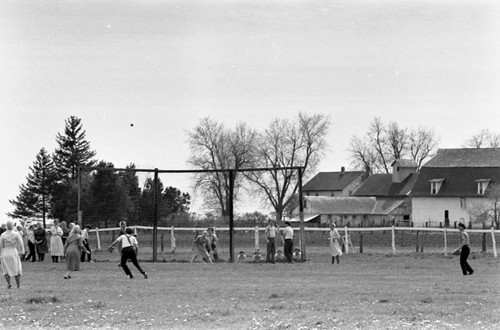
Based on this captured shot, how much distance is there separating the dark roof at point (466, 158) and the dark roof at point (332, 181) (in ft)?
138

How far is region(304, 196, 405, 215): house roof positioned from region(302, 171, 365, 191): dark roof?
23922 mm

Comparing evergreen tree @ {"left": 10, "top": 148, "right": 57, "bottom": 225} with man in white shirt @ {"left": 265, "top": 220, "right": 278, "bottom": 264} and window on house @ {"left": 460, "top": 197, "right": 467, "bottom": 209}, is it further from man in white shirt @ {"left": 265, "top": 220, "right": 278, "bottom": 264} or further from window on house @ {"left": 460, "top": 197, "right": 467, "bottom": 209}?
man in white shirt @ {"left": 265, "top": 220, "right": 278, "bottom": 264}

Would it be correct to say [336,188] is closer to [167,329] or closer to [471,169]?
[471,169]

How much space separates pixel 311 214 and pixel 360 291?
113 m

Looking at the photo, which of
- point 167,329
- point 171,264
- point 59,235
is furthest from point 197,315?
point 59,235

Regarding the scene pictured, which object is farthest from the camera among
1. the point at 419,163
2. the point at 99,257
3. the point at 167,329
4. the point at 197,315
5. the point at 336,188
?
the point at 336,188

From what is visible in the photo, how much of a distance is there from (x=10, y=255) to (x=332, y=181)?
145 m

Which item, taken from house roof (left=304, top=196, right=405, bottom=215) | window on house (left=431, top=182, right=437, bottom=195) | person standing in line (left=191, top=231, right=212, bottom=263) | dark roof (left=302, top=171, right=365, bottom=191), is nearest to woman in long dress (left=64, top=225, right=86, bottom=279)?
person standing in line (left=191, top=231, right=212, bottom=263)

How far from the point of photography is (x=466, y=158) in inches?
4675

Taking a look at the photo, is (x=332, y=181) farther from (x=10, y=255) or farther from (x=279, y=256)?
(x=10, y=255)

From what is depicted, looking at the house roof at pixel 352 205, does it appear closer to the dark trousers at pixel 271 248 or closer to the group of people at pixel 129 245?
the group of people at pixel 129 245

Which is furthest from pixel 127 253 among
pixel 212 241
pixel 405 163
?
pixel 405 163

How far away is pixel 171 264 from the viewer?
37.1 meters

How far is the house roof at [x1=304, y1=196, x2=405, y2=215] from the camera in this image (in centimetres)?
13600
